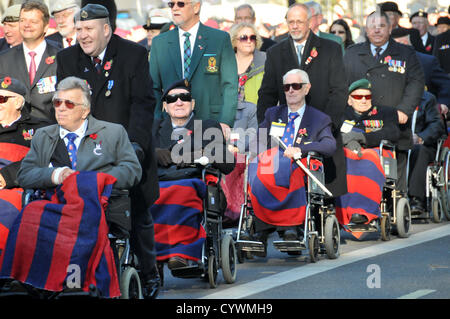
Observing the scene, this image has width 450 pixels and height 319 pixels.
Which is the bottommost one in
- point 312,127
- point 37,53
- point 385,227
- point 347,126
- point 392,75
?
point 385,227

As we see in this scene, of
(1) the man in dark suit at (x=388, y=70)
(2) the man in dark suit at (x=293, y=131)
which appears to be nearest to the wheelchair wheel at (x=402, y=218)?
(1) the man in dark suit at (x=388, y=70)

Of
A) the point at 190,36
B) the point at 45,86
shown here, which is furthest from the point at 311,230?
the point at 45,86

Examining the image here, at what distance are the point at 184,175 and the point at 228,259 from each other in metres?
0.70

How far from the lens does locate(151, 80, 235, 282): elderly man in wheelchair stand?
9.57 metres

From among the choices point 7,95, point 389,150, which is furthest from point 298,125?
point 7,95

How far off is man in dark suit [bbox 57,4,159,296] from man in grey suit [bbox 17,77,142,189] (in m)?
0.52

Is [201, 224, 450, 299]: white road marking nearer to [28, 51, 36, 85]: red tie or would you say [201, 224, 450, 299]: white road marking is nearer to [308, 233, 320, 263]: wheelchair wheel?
[308, 233, 320, 263]: wheelchair wheel

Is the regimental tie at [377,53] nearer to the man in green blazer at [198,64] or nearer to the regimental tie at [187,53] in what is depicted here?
the man in green blazer at [198,64]

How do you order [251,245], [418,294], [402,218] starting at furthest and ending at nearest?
[402,218]
[251,245]
[418,294]

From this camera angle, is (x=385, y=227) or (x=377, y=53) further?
(x=377, y=53)

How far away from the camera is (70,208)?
25.0ft

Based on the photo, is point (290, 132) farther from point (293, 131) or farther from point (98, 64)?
point (98, 64)
